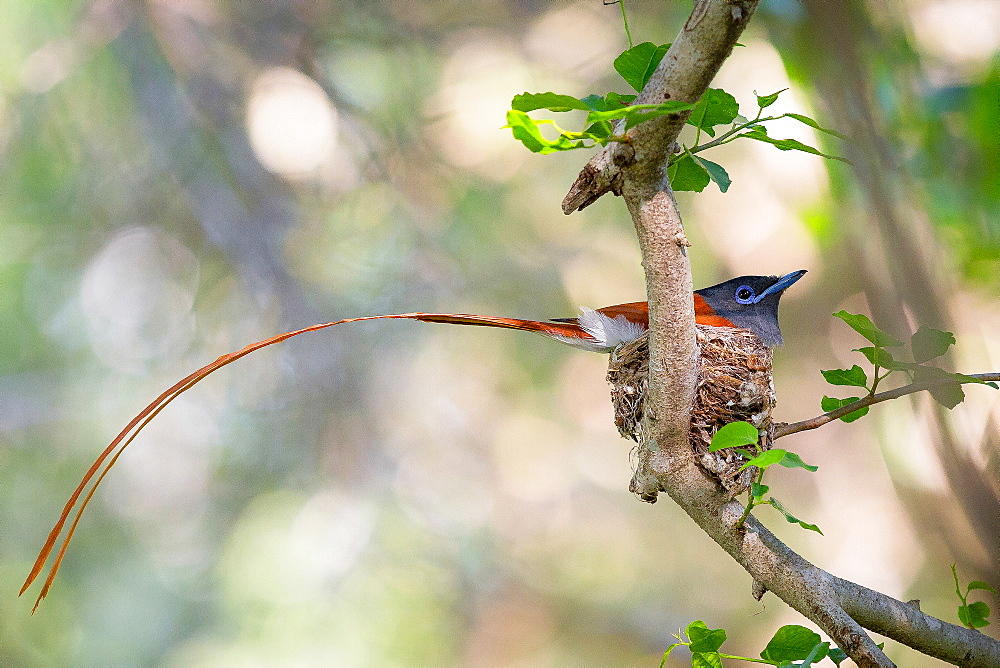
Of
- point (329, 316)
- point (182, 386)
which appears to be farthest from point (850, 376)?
point (329, 316)

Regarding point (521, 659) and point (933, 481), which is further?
point (521, 659)

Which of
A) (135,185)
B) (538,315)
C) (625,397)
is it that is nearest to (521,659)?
(538,315)

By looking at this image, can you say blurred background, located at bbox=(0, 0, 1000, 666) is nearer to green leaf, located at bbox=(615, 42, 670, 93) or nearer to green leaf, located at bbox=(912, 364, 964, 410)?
green leaf, located at bbox=(912, 364, 964, 410)

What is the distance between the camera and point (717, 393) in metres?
1.29

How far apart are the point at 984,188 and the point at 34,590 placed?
3313mm

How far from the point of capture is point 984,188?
1254mm

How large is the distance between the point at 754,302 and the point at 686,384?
73 centimetres

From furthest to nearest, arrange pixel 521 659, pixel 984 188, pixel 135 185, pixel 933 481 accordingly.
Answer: pixel 521 659 < pixel 135 185 < pixel 933 481 < pixel 984 188

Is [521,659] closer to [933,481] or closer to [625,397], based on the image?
[933,481]

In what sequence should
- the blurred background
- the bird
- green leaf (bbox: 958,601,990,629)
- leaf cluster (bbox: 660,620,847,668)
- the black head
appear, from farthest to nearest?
the blurred background, the black head, the bird, green leaf (bbox: 958,601,990,629), leaf cluster (bbox: 660,620,847,668)

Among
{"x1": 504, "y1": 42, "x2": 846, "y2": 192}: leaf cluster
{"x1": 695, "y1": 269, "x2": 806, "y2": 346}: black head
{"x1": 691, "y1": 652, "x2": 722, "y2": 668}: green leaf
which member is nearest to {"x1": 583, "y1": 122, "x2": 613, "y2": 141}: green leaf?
{"x1": 504, "y1": 42, "x2": 846, "y2": 192}: leaf cluster

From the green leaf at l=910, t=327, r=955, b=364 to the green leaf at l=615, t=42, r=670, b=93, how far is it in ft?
1.70

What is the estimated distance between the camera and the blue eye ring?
1710 millimetres

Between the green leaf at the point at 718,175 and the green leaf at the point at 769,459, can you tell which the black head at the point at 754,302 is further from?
the green leaf at the point at 769,459
